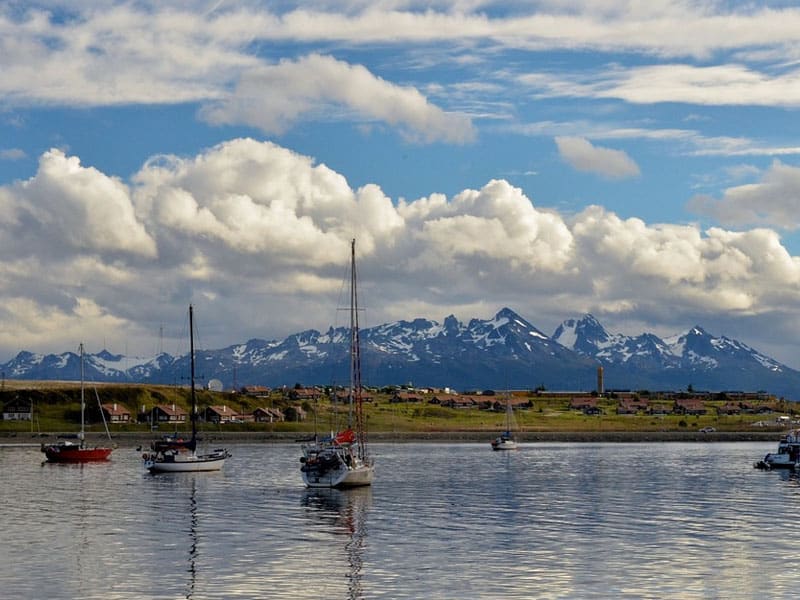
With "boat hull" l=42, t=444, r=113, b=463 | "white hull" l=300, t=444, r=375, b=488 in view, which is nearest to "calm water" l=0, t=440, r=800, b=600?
Result: "white hull" l=300, t=444, r=375, b=488

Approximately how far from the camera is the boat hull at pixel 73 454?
15912cm

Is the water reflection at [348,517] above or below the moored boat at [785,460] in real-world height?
above

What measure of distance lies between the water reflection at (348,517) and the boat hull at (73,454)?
64645 millimetres

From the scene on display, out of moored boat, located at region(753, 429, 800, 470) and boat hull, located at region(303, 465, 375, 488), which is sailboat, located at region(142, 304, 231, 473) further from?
moored boat, located at region(753, 429, 800, 470)

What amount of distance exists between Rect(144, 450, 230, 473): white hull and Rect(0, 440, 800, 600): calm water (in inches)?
271

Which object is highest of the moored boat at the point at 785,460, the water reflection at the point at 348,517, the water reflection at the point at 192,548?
the water reflection at the point at 192,548

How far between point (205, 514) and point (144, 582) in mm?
31970

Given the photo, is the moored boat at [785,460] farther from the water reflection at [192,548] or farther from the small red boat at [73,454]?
the small red boat at [73,454]

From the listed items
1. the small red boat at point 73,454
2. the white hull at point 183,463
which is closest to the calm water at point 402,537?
the white hull at point 183,463

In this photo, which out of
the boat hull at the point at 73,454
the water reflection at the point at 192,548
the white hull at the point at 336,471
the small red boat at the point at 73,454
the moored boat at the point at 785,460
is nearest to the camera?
the water reflection at the point at 192,548

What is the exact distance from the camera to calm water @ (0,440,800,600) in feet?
170

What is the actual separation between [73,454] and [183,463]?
31.1 meters

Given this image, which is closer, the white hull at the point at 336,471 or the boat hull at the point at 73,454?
the white hull at the point at 336,471

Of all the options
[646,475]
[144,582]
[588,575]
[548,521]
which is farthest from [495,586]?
[646,475]
